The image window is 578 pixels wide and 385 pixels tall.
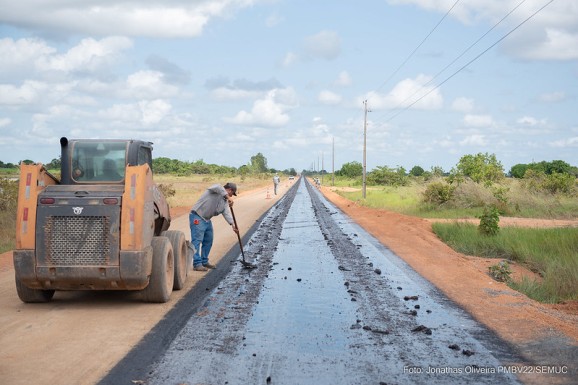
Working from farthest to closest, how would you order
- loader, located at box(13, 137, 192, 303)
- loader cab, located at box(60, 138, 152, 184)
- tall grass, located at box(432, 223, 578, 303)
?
tall grass, located at box(432, 223, 578, 303) → loader cab, located at box(60, 138, 152, 184) → loader, located at box(13, 137, 192, 303)

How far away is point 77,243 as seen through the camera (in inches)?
336

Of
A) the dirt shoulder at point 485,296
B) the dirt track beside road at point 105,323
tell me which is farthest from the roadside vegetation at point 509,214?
the dirt track beside road at point 105,323

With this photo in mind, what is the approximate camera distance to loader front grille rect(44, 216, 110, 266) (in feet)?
27.9

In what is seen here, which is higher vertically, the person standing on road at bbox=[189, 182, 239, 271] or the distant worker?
the distant worker

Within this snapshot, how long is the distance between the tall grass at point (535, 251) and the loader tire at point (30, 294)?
813 centimetres

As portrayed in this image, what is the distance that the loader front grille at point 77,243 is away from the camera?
27.9ft

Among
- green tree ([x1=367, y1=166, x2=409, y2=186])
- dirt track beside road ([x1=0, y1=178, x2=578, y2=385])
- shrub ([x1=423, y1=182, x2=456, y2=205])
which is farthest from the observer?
green tree ([x1=367, y1=166, x2=409, y2=186])

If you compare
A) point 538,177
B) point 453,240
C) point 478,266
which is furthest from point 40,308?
point 538,177

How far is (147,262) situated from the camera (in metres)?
8.78

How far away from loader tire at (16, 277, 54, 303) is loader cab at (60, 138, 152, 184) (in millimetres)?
1667

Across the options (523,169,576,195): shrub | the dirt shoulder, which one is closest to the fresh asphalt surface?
the dirt shoulder

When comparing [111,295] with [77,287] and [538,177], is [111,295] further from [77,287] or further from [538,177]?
[538,177]

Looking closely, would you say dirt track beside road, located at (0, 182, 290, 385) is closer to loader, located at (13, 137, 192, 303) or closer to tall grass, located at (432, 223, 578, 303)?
loader, located at (13, 137, 192, 303)

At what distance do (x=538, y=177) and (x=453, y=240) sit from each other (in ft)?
87.9
